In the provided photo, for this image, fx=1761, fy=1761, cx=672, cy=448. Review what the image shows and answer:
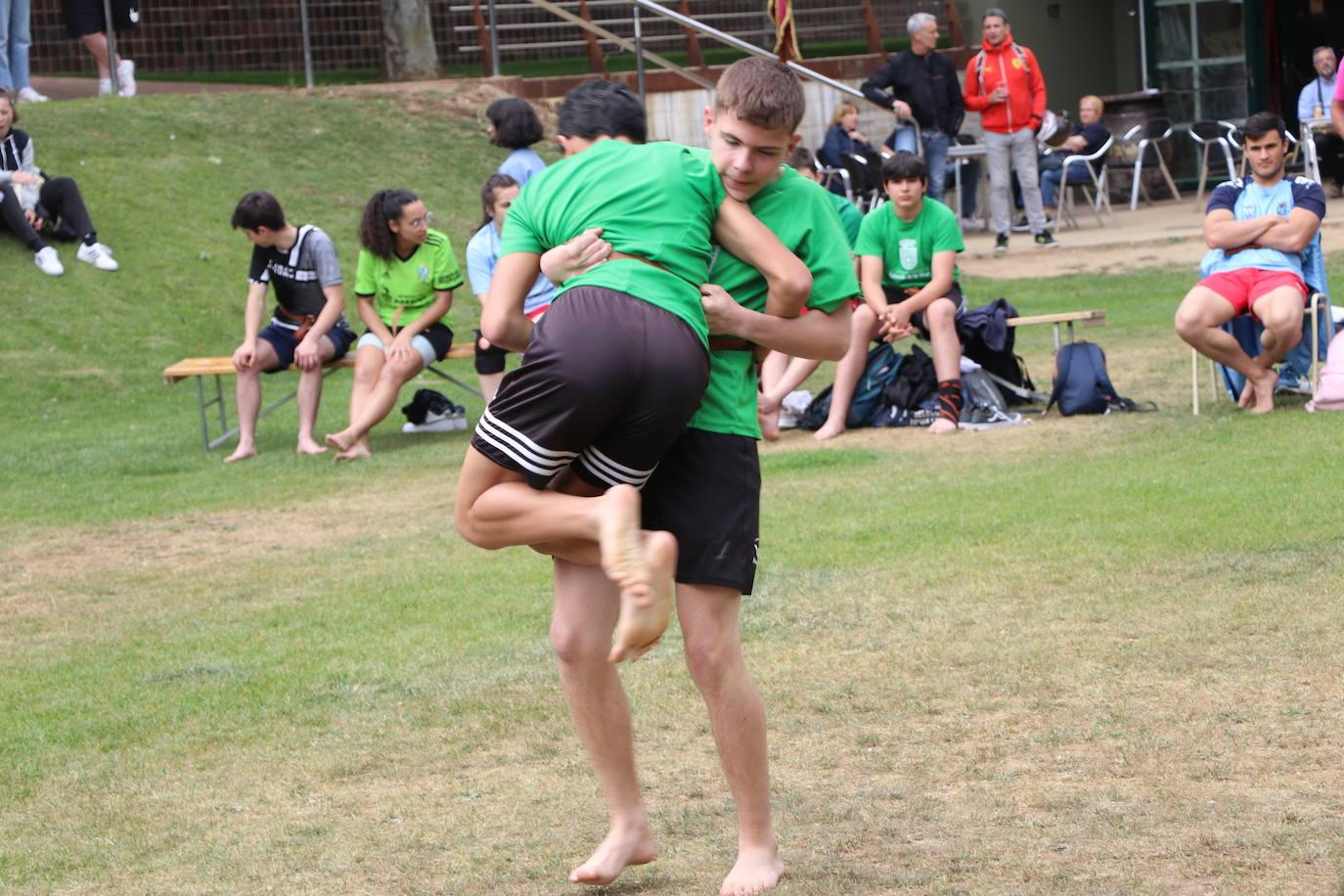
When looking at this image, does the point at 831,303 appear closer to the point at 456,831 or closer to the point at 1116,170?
the point at 456,831

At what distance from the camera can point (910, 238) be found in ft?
31.9

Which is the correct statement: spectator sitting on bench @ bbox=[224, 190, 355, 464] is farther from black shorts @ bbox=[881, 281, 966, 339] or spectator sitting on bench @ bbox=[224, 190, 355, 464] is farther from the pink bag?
the pink bag

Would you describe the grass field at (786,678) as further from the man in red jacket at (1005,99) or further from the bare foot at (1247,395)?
the man in red jacket at (1005,99)

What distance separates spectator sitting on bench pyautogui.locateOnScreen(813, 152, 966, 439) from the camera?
9.55 metres

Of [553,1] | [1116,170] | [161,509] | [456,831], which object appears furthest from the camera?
[553,1]

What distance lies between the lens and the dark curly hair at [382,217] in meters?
10.0

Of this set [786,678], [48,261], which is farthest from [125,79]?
[786,678]

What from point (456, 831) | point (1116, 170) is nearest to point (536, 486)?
point (456, 831)

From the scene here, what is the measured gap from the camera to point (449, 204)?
695 inches

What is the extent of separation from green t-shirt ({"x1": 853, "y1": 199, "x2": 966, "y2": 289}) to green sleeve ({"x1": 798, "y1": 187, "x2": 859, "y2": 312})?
20.1ft

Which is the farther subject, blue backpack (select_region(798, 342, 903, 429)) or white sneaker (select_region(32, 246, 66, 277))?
white sneaker (select_region(32, 246, 66, 277))

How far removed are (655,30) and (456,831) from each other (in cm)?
1934

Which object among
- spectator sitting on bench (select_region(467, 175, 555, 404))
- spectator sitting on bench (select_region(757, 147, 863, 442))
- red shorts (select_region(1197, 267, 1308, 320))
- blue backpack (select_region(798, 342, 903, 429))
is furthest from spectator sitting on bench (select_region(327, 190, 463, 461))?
red shorts (select_region(1197, 267, 1308, 320))

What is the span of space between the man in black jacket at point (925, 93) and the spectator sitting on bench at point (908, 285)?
295 inches
